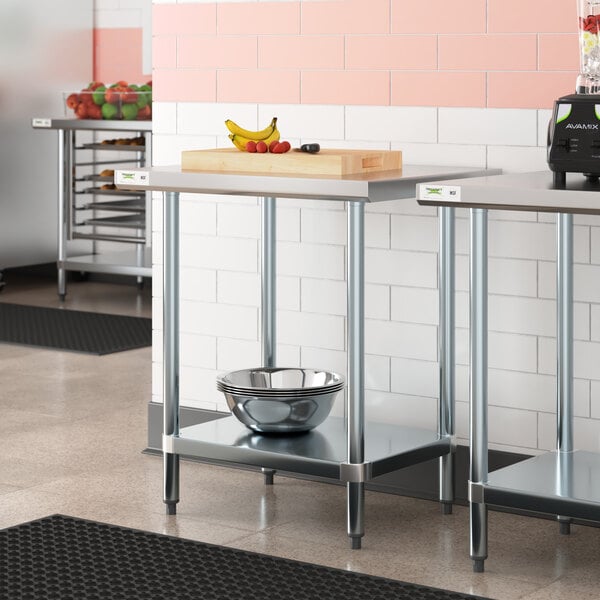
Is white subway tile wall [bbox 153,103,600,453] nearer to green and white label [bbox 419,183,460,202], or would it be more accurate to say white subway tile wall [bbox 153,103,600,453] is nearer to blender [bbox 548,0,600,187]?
blender [bbox 548,0,600,187]

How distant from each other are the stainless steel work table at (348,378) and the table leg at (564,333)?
328 millimetres

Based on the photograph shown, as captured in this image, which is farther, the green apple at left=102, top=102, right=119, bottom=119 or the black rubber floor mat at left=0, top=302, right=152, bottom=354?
the green apple at left=102, top=102, right=119, bottom=119

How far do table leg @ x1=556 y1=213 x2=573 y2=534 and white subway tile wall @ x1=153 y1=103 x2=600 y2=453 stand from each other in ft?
0.41

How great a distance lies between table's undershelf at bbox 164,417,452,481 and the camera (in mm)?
3611

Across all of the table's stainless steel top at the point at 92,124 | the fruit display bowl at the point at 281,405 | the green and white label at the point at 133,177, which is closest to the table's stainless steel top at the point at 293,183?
the green and white label at the point at 133,177

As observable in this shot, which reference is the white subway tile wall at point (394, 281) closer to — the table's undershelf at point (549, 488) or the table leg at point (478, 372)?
the table's undershelf at point (549, 488)

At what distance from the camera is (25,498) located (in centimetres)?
396

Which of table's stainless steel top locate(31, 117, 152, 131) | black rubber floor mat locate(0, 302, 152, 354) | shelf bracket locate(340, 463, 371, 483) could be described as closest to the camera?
shelf bracket locate(340, 463, 371, 483)

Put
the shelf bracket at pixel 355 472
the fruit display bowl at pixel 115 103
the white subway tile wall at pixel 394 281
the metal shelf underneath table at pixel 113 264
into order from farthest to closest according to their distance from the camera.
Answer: the metal shelf underneath table at pixel 113 264
the fruit display bowl at pixel 115 103
the white subway tile wall at pixel 394 281
the shelf bracket at pixel 355 472

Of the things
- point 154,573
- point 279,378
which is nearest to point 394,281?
point 279,378

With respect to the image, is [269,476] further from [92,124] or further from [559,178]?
[92,124]

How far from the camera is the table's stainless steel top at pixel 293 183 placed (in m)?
3.32

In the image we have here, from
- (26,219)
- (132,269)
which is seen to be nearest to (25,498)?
(132,269)

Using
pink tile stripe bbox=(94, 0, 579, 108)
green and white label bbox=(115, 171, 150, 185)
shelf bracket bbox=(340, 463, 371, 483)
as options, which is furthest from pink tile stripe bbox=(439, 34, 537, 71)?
shelf bracket bbox=(340, 463, 371, 483)
